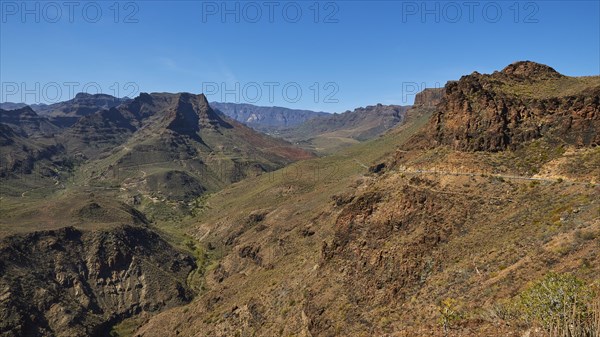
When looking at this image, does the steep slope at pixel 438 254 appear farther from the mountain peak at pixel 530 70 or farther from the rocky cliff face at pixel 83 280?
the rocky cliff face at pixel 83 280

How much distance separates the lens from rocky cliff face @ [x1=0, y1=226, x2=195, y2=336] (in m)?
84.6

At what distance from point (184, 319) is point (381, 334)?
52942 mm

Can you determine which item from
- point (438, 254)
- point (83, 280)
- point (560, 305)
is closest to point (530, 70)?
point (438, 254)

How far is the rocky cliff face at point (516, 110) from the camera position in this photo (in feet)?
165

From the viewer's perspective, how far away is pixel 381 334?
36.8 metres

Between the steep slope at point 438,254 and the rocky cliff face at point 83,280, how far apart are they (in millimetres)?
25310

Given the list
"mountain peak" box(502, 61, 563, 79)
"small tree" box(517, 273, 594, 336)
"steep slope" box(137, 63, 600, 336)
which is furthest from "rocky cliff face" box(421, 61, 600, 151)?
"small tree" box(517, 273, 594, 336)

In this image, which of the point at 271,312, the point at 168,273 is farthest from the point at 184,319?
the point at 168,273

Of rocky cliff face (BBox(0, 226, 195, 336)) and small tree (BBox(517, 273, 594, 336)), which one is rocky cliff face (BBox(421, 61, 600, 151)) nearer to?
small tree (BBox(517, 273, 594, 336))

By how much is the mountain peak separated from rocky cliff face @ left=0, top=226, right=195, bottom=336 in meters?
87.6

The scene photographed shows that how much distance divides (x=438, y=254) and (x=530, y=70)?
4371cm

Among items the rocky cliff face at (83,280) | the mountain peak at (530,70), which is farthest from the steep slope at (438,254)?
the rocky cliff face at (83,280)

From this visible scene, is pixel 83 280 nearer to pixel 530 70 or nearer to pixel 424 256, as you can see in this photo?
pixel 424 256

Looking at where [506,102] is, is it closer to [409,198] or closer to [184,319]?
[409,198]
